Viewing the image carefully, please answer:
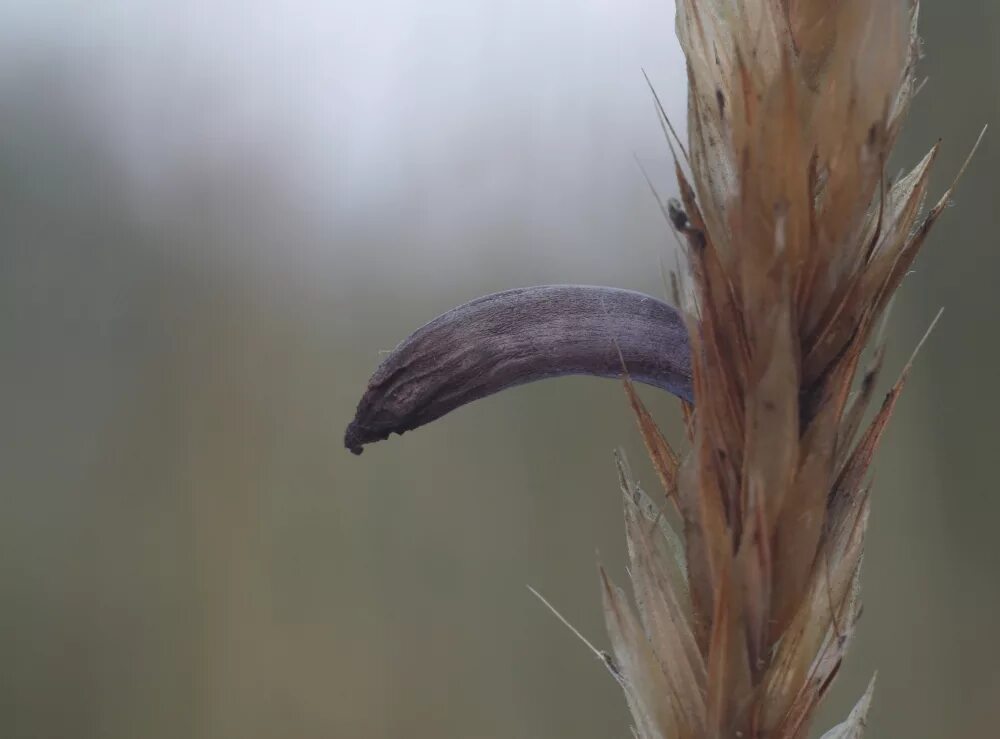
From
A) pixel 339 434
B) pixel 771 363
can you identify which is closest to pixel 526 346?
pixel 771 363

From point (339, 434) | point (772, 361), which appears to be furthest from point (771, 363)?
point (339, 434)

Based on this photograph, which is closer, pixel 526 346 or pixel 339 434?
pixel 526 346

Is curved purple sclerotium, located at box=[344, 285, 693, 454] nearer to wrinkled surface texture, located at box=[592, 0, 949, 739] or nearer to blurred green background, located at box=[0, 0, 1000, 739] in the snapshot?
wrinkled surface texture, located at box=[592, 0, 949, 739]

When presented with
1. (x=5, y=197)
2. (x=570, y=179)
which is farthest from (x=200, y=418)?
(x=570, y=179)

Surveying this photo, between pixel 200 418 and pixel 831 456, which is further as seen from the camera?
pixel 200 418

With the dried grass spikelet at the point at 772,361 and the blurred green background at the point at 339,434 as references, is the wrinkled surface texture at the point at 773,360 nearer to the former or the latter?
the dried grass spikelet at the point at 772,361

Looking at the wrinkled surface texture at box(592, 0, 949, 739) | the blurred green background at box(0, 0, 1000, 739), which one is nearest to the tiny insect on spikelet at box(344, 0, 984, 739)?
the wrinkled surface texture at box(592, 0, 949, 739)

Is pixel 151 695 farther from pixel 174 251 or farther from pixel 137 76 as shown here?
pixel 137 76

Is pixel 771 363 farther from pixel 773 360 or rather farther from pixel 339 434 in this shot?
pixel 339 434
